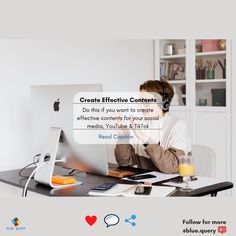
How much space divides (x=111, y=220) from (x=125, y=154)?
0.59m

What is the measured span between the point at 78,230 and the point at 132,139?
0.68m

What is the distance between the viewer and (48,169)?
1.42 m

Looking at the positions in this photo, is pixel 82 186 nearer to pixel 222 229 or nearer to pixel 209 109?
pixel 222 229

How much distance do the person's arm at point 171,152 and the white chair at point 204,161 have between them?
0.11 metres

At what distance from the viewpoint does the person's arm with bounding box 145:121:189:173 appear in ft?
5.13

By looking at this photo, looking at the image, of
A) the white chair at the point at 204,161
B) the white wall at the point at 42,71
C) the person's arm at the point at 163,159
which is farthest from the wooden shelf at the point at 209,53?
the person's arm at the point at 163,159

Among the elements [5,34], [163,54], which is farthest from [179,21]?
[163,54]

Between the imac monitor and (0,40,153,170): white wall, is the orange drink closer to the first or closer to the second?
the imac monitor

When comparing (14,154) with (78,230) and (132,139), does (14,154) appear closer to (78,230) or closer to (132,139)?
(132,139)

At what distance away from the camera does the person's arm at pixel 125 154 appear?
5.78 ft

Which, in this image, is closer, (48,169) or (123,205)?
(123,205)

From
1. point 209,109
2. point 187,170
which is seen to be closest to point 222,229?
point 187,170

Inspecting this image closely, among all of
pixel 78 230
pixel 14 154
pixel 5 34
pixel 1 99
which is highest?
pixel 5 34

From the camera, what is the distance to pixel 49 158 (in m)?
1.44
